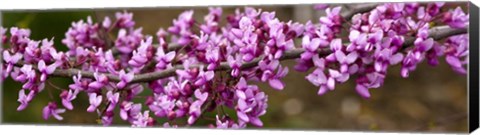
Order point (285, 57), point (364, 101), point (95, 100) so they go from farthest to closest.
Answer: point (364, 101) → point (95, 100) → point (285, 57)

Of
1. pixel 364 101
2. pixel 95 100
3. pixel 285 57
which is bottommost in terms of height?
pixel 95 100

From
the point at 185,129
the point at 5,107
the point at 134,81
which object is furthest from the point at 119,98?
the point at 5,107

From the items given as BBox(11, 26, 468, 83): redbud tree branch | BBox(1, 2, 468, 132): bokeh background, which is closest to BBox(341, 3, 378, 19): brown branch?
BBox(11, 26, 468, 83): redbud tree branch

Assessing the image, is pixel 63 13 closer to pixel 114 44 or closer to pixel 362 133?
pixel 114 44

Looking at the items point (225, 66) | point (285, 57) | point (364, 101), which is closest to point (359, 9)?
point (285, 57)

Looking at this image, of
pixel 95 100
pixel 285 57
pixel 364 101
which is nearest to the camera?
pixel 285 57

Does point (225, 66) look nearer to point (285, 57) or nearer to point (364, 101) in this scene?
point (285, 57)

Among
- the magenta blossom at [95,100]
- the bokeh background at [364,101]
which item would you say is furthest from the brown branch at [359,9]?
the bokeh background at [364,101]

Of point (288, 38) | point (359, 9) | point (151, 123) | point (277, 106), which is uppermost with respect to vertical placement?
point (277, 106)

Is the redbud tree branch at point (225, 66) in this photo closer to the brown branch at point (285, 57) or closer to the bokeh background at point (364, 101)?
the brown branch at point (285, 57)

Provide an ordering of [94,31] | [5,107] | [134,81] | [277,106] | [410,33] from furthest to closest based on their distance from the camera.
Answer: [277,106]
[5,107]
[94,31]
[134,81]
[410,33]

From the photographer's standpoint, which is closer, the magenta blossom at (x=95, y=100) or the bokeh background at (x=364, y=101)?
the magenta blossom at (x=95, y=100)
